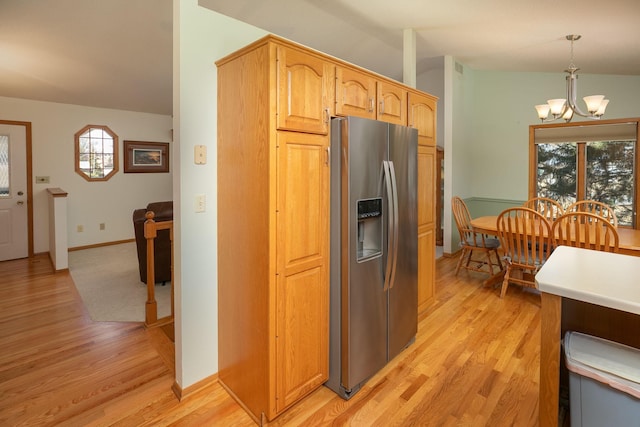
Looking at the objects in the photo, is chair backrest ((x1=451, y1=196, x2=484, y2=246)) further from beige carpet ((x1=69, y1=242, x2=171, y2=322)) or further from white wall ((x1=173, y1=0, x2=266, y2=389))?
beige carpet ((x1=69, y1=242, x2=171, y2=322))

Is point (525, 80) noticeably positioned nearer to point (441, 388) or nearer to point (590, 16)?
point (590, 16)

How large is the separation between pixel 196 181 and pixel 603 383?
2.11 m

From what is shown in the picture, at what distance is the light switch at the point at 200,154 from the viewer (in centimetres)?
204

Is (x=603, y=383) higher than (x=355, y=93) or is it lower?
lower

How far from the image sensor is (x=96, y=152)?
19.5 feet

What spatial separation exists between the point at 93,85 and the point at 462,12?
4597 millimetres

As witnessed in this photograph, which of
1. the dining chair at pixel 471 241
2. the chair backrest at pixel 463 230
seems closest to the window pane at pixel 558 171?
the dining chair at pixel 471 241

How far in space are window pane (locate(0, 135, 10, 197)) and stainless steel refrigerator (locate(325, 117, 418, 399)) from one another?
5.63m

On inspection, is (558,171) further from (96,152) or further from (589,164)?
(96,152)

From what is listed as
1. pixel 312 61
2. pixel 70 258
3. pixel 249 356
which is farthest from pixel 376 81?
pixel 70 258

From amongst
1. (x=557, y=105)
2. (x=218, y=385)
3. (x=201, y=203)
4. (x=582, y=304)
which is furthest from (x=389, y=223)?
(x=557, y=105)

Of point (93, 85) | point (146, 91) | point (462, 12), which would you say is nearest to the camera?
point (462, 12)

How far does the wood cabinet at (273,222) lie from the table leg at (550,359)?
3.61ft

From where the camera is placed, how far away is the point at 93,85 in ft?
15.2
